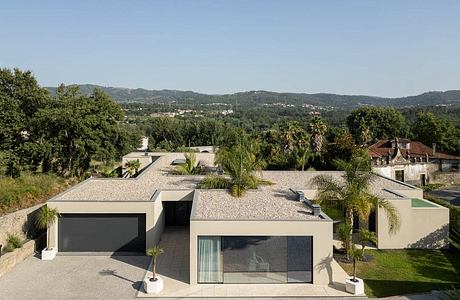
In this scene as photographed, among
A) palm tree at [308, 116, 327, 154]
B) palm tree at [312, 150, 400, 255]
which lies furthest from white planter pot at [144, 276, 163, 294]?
palm tree at [308, 116, 327, 154]

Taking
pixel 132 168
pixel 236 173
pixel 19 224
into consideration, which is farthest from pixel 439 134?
pixel 19 224

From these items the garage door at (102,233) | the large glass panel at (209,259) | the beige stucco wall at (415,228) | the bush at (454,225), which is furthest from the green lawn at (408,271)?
the garage door at (102,233)

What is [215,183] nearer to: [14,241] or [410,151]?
[14,241]

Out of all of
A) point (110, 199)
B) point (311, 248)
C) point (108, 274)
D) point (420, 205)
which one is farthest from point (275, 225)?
point (420, 205)

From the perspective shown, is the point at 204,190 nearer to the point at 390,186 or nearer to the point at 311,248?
the point at 311,248

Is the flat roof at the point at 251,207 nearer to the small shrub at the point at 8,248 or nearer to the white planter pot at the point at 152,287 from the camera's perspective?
the white planter pot at the point at 152,287

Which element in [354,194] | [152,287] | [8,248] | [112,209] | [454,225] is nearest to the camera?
[152,287]
